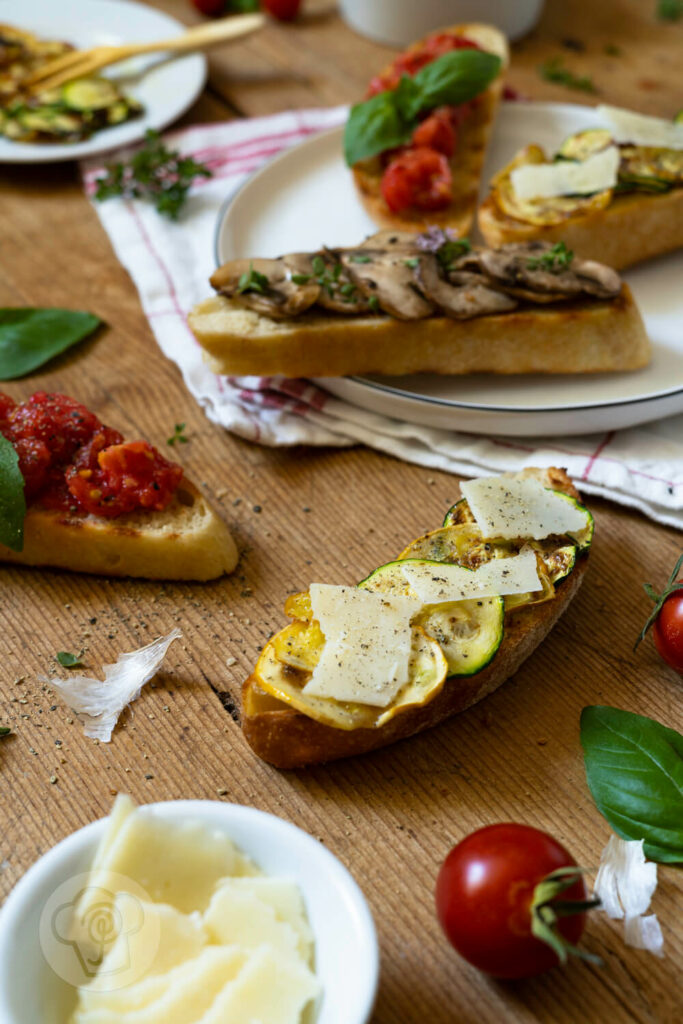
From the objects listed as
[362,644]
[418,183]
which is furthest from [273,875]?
[418,183]

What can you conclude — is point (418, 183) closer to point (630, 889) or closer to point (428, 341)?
point (428, 341)

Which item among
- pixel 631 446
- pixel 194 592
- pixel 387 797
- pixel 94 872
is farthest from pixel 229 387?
pixel 94 872

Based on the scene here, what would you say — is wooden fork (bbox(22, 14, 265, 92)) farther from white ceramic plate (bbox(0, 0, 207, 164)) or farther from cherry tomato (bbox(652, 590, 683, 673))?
cherry tomato (bbox(652, 590, 683, 673))

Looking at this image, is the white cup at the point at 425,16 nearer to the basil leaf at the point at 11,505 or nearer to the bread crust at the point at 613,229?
the bread crust at the point at 613,229

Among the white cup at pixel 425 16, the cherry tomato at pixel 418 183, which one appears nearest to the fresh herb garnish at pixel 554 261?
the cherry tomato at pixel 418 183

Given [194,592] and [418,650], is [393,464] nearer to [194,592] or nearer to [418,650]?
[194,592]

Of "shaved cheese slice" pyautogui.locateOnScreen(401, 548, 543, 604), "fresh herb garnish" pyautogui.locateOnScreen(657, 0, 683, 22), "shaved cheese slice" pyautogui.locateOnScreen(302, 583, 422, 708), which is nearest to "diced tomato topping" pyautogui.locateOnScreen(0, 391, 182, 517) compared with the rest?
"shaved cheese slice" pyautogui.locateOnScreen(302, 583, 422, 708)

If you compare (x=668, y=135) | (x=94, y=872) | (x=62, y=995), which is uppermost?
(x=668, y=135)
